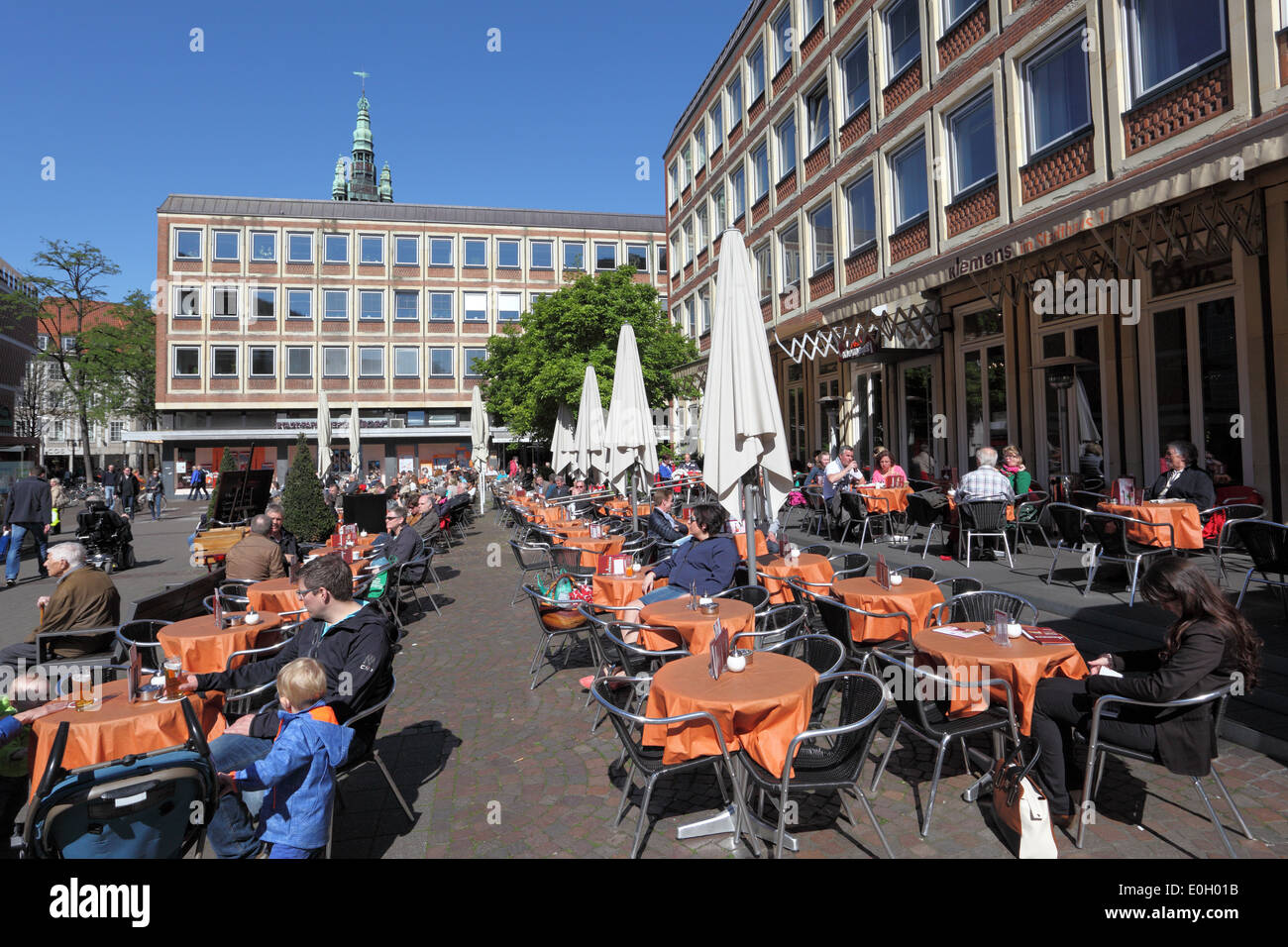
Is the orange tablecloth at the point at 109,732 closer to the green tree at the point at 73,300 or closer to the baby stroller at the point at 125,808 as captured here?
the baby stroller at the point at 125,808

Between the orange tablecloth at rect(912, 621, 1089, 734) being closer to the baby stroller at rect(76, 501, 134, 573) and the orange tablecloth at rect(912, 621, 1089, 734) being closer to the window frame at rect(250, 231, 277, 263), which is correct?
the baby stroller at rect(76, 501, 134, 573)

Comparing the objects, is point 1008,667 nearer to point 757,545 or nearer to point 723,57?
point 757,545

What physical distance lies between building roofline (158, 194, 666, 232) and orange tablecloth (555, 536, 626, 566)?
4286 centimetres

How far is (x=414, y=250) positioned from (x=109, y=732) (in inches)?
1848

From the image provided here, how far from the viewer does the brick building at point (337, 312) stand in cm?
4228

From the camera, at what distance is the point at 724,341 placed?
5.94 metres

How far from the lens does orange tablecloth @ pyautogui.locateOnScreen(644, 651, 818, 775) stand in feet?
10.5

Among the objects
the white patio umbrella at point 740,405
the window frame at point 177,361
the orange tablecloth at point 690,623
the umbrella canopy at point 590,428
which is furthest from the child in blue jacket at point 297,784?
the window frame at point 177,361

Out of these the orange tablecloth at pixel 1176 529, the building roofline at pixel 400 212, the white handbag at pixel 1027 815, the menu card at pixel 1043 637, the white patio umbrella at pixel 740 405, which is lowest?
the white handbag at pixel 1027 815

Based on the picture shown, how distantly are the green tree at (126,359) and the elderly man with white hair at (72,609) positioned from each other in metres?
37.4
